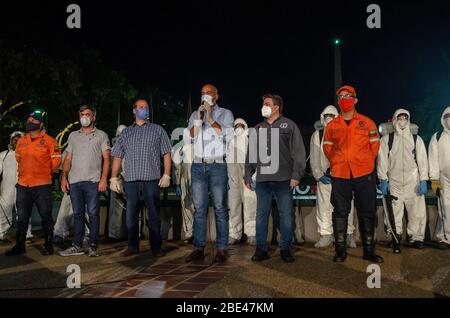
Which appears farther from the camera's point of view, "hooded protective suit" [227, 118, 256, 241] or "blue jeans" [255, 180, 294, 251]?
"hooded protective suit" [227, 118, 256, 241]

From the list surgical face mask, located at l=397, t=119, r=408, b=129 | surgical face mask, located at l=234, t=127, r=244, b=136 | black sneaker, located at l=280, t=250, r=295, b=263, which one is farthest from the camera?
surgical face mask, located at l=234, t=127, r=244, b=136

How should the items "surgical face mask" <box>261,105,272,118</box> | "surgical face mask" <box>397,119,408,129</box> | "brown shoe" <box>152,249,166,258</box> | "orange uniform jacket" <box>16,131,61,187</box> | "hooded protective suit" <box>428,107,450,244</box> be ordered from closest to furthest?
"surgical face mask" <box>261,105,272,118</box>, "brown shoe" <box>152,249,166,258</box>, "orange uniform jacket" <box>16,131,61,187</box>, "hooded protective suit" <box>428,107,450,244</box>, "surgical face mask" <box>397,119,408,129</box>

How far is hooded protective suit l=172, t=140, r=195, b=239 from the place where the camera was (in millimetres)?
7484

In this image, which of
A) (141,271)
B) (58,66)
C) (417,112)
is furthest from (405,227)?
(417,112)

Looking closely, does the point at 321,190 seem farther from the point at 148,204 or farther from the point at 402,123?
the point at 148,204

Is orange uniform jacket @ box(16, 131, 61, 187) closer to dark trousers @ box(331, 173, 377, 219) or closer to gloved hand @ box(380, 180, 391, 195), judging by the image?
dark trousers @ box(331, 173, 377, 219)

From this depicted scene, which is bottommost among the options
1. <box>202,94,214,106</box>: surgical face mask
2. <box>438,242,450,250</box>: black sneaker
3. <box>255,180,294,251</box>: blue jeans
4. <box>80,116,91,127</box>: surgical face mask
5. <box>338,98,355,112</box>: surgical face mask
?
<box>438,242,450,250</box>: black sneaker

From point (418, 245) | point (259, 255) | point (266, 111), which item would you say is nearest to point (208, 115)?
point (266, 111)

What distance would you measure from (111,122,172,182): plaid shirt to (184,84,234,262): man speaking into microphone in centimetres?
A: 67

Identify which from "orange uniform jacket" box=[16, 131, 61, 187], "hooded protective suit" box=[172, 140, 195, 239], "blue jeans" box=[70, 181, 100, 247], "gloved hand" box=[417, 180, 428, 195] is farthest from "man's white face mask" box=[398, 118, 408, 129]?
"orange uniform jacket" box=[16, 131, 61, 187]

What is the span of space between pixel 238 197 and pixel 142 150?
1982 mm

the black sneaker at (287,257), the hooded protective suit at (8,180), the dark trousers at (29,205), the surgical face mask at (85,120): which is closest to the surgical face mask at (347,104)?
the black sneaker at (287,257)

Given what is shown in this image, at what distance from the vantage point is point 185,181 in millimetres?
7586
